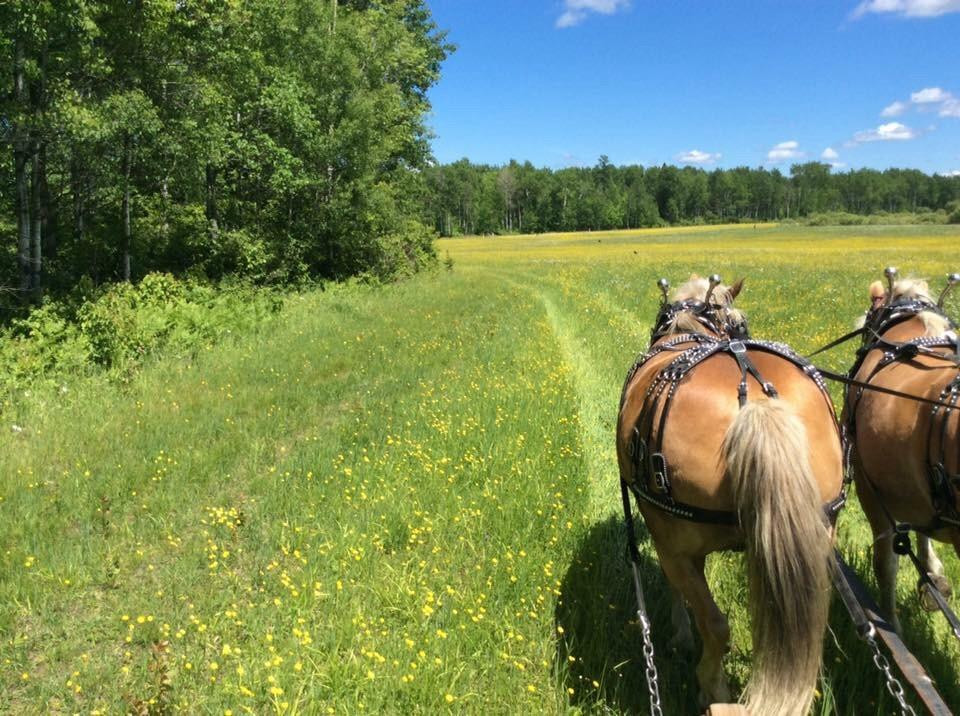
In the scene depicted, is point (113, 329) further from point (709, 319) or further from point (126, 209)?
point (709, 319)

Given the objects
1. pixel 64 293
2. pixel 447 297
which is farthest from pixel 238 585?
pixel 447 297

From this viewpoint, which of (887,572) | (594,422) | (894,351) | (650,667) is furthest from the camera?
(594,422)

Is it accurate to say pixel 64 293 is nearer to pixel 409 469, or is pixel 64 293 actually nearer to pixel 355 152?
pixel 355 152

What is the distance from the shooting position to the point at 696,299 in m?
4.07

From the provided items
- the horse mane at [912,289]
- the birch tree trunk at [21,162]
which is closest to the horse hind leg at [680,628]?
the horse mane at [912,289]

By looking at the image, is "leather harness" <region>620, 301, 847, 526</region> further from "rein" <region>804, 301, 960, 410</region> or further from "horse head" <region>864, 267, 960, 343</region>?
"horse head" <region>864, 267, 960, 343</region>

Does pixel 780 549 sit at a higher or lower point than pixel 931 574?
higher

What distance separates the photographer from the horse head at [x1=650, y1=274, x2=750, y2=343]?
12.7ft

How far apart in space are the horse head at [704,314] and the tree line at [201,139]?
11627mm

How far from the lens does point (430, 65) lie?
29969mm

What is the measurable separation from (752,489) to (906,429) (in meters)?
1.22

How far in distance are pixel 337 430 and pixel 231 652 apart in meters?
3.66

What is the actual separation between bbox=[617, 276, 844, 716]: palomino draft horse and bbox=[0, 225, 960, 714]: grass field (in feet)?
2.33

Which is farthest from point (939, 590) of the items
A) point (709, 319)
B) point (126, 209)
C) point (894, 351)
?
point (126, 209)
